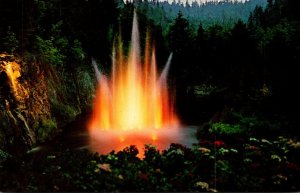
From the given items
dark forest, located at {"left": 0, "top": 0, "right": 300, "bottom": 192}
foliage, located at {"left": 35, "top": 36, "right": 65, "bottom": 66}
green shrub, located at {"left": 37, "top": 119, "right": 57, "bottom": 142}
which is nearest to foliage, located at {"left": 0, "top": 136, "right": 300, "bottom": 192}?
dark forest, located at {"left": 0, "top": 0, "right": 300, "bottom": 192}

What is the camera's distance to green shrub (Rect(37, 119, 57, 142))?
1245 cm

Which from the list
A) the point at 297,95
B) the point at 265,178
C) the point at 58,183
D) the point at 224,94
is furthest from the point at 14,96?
the point at 224,94

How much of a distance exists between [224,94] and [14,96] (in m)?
13.2

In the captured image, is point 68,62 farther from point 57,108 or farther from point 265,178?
point 265,178

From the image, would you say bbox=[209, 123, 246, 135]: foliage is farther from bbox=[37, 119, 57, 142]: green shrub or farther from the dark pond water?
bbox=[37, 119, 57, 142]: green shrub

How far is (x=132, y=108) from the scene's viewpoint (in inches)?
698

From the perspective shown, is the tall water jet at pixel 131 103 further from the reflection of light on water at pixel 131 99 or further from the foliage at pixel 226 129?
the foliage at pixel 226 129

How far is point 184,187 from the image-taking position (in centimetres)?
889

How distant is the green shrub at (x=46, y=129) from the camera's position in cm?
1245

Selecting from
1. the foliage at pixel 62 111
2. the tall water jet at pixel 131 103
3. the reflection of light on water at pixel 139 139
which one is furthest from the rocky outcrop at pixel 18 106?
the tall water jet at pixel 131 103

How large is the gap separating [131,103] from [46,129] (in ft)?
19.3

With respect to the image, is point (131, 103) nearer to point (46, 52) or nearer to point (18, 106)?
point (46, 52)

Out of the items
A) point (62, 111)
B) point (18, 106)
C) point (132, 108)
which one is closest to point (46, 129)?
point (18, 106)

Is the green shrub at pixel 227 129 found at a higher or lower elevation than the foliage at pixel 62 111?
lower
